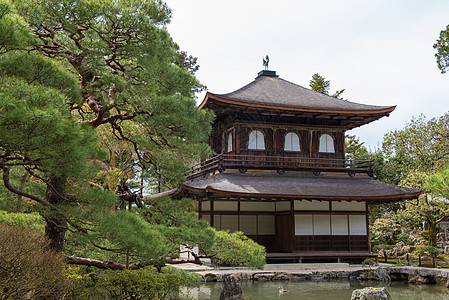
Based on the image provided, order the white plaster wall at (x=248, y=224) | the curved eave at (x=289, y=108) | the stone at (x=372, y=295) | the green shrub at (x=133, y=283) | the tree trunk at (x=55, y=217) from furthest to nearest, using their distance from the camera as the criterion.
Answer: the white plaster wall at (x=248, y=224), the curved eave at (x=289, y=108), the stone at (x=372, y=295), the green shrub at (x=133, y=283), the tree trunk at (x=55, y=217)

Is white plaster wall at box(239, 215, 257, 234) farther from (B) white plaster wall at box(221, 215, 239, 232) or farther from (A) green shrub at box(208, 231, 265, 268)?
(A) green shrub at box(208, 231, 265, 268)

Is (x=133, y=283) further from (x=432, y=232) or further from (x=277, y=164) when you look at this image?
(x=432, y=232)

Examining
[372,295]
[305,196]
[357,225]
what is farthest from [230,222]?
[372,295]

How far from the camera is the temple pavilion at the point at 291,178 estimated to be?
671 inches

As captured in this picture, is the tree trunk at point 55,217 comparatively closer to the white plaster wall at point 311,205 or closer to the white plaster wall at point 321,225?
the white plaster wall at point 311,205

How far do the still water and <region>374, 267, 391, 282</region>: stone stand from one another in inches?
21.0

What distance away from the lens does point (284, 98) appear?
1941 centimetres

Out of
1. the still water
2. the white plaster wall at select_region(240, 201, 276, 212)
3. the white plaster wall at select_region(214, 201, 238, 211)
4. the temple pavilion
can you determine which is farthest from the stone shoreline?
the white plaster wall at select_region(240, 201, 276, 212)

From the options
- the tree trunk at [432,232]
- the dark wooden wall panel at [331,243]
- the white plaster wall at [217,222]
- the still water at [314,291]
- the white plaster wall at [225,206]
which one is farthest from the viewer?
the tree trunk at [432,232]

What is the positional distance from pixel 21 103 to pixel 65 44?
11.1 feet

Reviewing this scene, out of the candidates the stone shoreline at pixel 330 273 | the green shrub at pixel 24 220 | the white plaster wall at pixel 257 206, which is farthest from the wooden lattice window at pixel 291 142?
the green shrub at pixel 24 220

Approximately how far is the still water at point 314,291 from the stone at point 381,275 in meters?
0.53

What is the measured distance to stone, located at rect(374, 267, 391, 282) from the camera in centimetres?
1585

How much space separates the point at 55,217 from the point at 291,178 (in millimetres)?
12827
